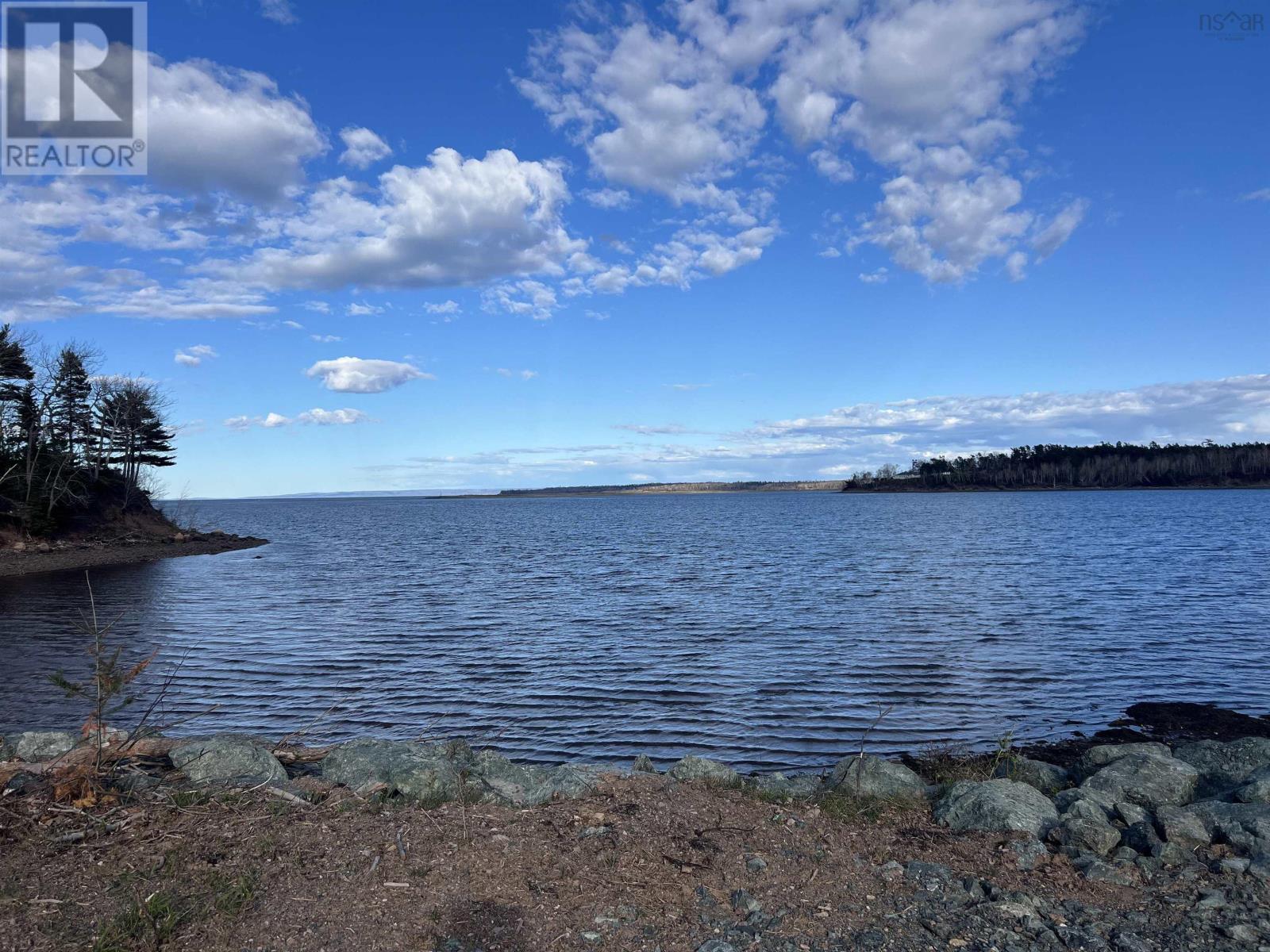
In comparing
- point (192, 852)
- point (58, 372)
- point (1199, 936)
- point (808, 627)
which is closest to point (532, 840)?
point (192, 852)

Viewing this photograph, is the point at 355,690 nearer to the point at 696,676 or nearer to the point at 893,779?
the point at 696,676

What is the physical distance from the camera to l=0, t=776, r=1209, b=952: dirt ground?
17.0 feet

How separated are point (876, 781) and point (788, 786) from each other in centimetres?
95

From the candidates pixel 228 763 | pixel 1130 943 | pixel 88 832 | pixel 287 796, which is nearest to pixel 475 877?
pixel 287 796

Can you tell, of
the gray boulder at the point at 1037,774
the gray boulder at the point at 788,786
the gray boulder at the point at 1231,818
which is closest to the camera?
the gray boulder at the point at 1231,818

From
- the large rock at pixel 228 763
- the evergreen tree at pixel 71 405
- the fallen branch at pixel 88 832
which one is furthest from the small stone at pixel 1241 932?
the evergreen tree at pixel 71 405

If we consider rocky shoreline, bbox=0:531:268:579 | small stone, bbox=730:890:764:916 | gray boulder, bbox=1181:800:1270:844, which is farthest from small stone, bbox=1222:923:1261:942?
rocky shoreline, bbox=0:531:268:579

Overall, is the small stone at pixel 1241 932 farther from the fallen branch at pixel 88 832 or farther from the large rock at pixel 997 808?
the fallen branch at pixel 88 832

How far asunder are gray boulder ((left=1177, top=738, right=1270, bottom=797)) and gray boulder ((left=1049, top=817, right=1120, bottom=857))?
118 inches

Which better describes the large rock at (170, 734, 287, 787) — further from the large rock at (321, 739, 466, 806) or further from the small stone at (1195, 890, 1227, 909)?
the small stone at (1195, 890, 1227, 909)

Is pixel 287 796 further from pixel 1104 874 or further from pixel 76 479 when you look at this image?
pixel 76 479

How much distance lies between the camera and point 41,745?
32.6ft

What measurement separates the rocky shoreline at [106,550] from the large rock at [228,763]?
131 feet

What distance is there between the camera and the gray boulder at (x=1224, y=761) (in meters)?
9.03
